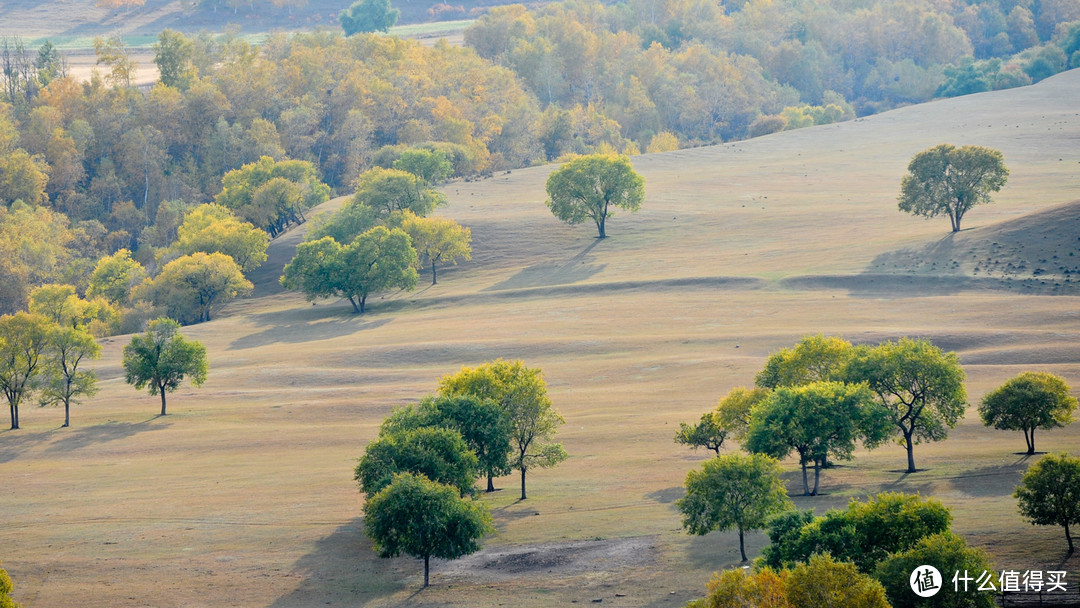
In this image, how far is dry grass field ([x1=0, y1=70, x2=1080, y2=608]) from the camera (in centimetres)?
4766

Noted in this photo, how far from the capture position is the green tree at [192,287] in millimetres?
120250

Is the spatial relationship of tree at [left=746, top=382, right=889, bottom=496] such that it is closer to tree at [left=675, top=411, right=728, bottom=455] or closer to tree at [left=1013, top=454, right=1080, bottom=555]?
tree at [left=675, top=411, right=728, bottom=455]

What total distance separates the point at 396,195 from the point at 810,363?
82.0m

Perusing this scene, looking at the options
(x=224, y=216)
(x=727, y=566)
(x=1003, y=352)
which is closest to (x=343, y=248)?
(x=224, y=216)

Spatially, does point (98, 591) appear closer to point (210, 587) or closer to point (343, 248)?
point (210, 587)

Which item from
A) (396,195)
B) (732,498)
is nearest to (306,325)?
(396,195)

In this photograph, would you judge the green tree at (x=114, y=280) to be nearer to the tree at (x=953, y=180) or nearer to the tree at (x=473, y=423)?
the tree at (x=473, y=423)

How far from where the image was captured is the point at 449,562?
49.6 m

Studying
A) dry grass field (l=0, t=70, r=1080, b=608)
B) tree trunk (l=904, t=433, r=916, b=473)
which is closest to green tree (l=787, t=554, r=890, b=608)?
dry grass field (l=0, t=70, r=1080, b=608)

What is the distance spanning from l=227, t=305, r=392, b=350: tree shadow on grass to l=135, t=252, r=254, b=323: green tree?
21.4 feet

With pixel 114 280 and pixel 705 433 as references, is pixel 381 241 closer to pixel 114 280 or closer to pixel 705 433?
pixel 114 280

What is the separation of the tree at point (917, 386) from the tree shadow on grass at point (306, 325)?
58.6 m

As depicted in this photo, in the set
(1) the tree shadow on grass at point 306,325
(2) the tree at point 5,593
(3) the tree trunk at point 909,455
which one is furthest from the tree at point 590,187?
(2) the tree at point 5,593

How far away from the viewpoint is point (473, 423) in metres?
57.5
